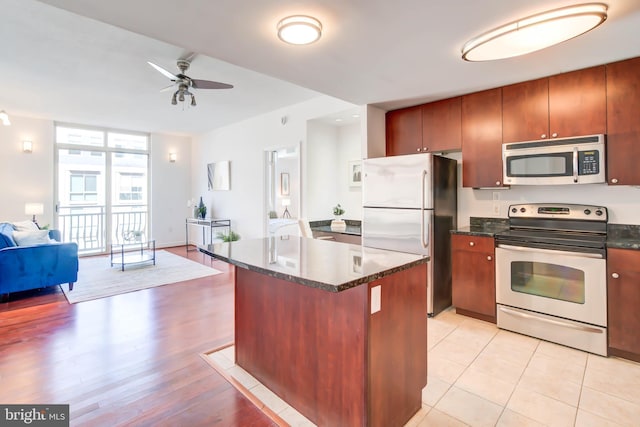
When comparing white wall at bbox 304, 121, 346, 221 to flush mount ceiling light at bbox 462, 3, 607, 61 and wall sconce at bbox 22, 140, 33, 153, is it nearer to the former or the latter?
flush mount ceiling light at bbox 462, 3, 607, 61

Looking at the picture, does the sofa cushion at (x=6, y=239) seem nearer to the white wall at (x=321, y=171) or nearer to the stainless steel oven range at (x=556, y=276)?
the white wall at (x=321, y=171)

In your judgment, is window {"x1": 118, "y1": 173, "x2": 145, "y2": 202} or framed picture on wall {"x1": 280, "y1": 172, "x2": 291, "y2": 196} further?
window {"x1": 118, "y1": 173, "x2": 145, "y2": 202}

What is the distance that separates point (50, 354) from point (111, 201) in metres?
5.20

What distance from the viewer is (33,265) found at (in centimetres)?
388

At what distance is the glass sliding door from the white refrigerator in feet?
16.5

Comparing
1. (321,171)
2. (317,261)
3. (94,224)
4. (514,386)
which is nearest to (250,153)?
(321,171)

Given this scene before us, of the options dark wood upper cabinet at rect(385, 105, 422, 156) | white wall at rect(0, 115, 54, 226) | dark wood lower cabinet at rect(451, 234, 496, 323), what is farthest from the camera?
white wall at rect(0, 115, 54, 226)

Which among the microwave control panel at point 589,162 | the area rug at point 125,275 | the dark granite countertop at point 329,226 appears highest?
the microwave control panel at point 589,162

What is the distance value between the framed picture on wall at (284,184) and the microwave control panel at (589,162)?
384 cm

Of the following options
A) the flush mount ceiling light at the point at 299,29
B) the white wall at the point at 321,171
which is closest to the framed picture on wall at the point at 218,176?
the white wall at the point at 321,171

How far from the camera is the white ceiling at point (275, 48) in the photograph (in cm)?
171

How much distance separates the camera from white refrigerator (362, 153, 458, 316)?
10.2 feet

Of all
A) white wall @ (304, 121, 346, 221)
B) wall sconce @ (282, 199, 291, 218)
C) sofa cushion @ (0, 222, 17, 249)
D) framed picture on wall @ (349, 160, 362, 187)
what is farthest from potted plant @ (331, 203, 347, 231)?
sofa cushion @ (0, 222, 17, 249)

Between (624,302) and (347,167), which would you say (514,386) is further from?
(347,167)
